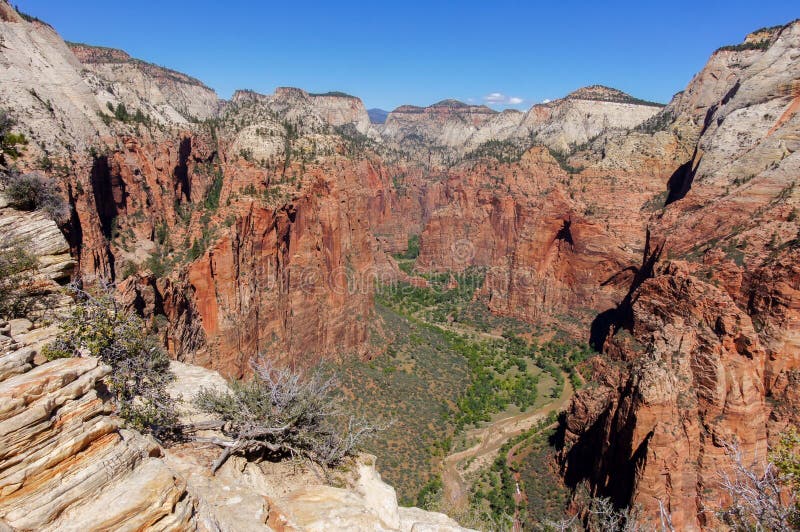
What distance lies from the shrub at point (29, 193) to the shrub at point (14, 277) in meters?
3.55

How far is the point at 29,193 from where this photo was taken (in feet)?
52.4

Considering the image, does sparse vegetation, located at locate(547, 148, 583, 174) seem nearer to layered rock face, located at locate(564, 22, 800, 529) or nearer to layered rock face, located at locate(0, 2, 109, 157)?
layered rock face, located at locate(564, 22, 800, 529)

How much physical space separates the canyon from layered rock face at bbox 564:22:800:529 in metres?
0.13

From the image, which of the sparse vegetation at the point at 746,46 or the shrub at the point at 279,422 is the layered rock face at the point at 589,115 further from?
the shrub at the point at 279,422

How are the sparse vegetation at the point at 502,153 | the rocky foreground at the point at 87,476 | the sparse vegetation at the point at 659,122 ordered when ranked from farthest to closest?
1. the sparse vegetation at the point at 502,153
2. the sparse vegetation at the point at 659,122
3. the rocky foreground at the point at 87,476

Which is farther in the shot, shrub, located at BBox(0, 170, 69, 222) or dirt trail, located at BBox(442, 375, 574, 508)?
dirt trail, located at BBox(442, 375, 574, 508)

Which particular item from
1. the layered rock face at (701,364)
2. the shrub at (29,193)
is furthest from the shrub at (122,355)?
the layered rock face at (701,364)

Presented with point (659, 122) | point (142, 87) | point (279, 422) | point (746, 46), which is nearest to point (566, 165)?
point (659, 122)

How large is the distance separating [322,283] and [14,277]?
3107 cm

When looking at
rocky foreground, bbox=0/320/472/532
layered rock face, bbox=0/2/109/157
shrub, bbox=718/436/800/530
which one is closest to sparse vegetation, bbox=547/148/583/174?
layered rock face, bbox=0/2/109/157

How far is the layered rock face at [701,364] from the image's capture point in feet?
A: 78.9

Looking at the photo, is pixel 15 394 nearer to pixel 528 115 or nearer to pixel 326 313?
pixel 326 313

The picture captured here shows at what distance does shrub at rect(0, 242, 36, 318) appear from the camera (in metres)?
11.3

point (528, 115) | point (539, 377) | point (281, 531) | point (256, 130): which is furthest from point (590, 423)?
point (528, 115)
